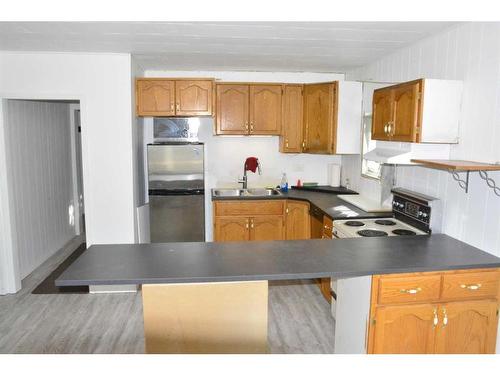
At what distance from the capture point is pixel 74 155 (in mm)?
6109

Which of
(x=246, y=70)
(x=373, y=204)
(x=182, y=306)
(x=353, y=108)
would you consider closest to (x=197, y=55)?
(x=246, y=70)

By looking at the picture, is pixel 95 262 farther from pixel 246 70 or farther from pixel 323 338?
pixel 246 70

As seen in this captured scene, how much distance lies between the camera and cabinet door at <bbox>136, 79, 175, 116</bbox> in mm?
4250

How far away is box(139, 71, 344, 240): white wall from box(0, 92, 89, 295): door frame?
1048 millimetres

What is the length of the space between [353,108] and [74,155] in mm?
4395

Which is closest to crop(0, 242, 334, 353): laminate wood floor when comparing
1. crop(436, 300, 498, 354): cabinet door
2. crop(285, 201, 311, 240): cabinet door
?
crop(285, 201, 311, 240): cabinet door

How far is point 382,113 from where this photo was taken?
124 inches

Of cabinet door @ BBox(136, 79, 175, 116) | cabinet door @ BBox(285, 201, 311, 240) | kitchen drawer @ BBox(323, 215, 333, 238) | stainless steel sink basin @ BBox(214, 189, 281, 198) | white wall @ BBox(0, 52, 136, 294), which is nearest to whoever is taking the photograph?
kitchen drawer @ BBox(323, 215, 333, 238)

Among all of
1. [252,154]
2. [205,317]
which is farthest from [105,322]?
[252,154]

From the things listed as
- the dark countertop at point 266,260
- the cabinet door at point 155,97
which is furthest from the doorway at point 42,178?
the dark countertop at point 266,260

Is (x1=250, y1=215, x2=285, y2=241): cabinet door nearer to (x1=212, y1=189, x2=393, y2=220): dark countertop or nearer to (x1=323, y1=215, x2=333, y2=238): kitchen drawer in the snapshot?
(x1=212, y1=189, x2=393, y2=220): dark countertop

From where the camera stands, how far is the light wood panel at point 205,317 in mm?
2111
